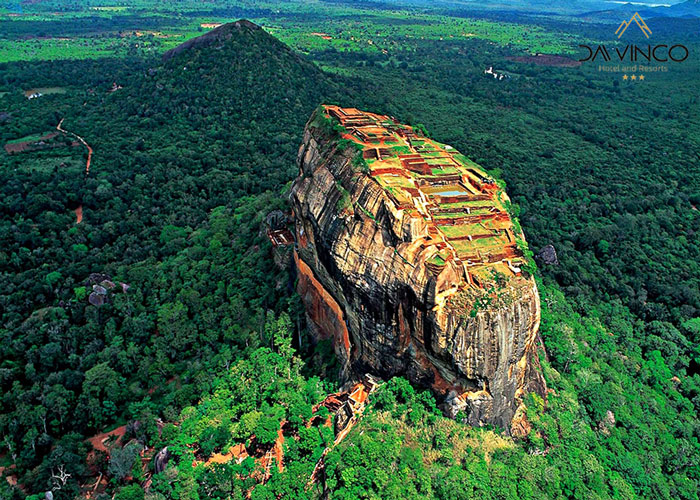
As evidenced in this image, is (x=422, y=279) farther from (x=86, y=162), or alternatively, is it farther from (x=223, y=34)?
(x=223, y=34)

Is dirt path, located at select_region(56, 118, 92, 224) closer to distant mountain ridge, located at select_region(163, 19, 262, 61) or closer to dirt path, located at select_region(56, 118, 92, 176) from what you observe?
dirt path, located at select_region(56, 118, 92, 176)

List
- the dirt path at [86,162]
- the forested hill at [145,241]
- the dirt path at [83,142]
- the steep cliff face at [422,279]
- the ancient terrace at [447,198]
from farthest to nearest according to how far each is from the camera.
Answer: the dirt path at [83,142], the dirt path at [86,162], the forested hill at [145,241], the ancient terrace at [447,198], the steep cliff face at [422,279]

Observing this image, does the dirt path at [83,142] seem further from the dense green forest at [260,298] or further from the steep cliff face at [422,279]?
the steep cliff face at [422,279]

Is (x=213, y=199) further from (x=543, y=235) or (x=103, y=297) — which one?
(x=543, y=235)

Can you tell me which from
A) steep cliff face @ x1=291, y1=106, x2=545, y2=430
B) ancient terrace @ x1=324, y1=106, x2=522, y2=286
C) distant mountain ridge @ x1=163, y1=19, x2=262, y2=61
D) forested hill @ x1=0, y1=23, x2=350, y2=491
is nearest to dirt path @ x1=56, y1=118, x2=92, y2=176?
forested hill @ x1=0, y1=23, x2=350, y2=491

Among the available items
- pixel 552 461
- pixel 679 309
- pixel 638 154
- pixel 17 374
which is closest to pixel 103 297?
pixel 17 374

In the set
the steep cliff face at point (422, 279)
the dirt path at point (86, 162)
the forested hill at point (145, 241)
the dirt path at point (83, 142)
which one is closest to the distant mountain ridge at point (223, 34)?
the forested hill at point (145, 241)

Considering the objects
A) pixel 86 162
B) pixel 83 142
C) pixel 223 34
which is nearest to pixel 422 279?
pixel 86 162
